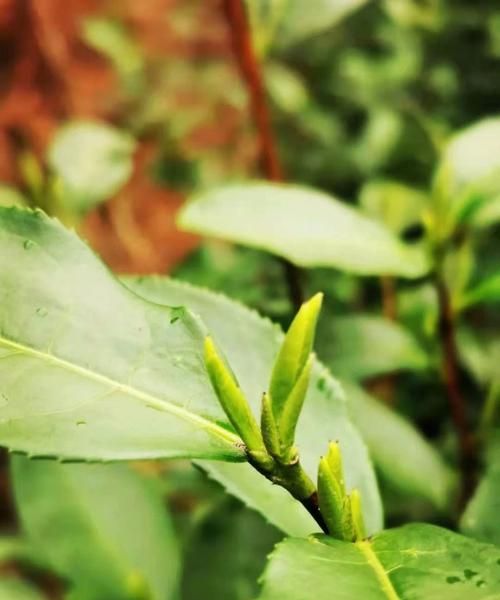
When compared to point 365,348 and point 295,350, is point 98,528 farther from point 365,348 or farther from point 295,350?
point 295,350

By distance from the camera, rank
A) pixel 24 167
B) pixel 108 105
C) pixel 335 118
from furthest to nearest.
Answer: pixel 108 105
pixel 335 118
pixel 24 167

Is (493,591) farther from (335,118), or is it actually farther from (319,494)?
(335,118)

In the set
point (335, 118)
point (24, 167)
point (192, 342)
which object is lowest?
point (192, 342)

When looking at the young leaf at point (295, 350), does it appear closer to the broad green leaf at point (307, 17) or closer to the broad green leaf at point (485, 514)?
the broad green leaf at point (485, 514)

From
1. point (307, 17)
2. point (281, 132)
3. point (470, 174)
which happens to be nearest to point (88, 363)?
point (470, 174)

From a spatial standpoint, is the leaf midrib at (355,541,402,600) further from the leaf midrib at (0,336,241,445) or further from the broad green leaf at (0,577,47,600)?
the broad green leaf at (0,577,47,600)

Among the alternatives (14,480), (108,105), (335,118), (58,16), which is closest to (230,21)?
(14,480)

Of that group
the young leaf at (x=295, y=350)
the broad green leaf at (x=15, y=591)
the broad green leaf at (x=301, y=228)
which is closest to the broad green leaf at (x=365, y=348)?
the broad green leaf at (x=301, y=228)
